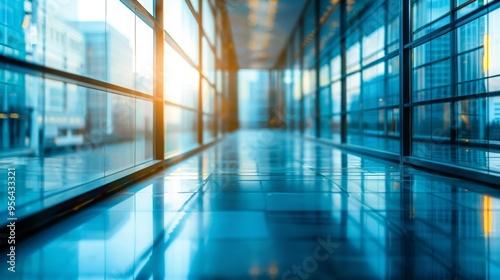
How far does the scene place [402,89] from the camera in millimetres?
9070

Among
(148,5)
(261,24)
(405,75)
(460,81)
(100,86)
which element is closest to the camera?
(100,86)

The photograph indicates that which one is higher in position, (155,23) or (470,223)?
A: (155,23)

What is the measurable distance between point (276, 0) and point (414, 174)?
16561 millimetres

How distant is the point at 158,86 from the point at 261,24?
62.8 feet

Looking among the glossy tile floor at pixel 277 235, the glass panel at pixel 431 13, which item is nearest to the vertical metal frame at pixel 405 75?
the glossy tile floor at pixel 277 235

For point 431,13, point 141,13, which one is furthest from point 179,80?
point 431,13

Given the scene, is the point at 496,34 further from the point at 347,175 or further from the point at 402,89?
the point at 347,175

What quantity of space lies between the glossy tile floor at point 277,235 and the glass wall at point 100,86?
157 centimetres

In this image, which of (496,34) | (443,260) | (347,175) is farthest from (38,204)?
(496,34)

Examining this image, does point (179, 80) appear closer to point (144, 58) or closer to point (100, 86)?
point (144, 58)

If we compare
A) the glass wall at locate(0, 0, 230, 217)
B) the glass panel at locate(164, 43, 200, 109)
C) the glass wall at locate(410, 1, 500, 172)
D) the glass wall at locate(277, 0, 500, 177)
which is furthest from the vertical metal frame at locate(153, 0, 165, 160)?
the glass wall at locate(410, 1, 500, 172)

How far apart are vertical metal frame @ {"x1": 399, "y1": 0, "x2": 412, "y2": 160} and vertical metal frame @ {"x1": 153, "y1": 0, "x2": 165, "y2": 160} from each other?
5.85m

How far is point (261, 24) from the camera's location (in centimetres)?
2627

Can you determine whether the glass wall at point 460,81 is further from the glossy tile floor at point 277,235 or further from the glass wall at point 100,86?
the glossy tile floor at point 277,235
